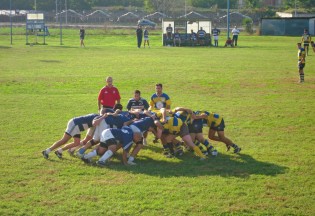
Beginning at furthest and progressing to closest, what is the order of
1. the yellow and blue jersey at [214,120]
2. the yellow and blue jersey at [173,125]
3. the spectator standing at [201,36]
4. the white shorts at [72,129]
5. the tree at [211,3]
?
the tree at [211,3] → the spectator standing at [201,36] → the yellow and blue jersey at [214,120] → the white shorts at [72,129] → the yellow and blue jersey at [173,125]

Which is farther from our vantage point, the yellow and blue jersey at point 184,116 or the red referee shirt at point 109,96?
the red referee shirt at point 109,96

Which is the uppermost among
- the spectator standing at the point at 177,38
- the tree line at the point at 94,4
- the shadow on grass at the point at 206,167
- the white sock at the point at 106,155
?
the tree line at the point at 94,4

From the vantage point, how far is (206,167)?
40.2ft

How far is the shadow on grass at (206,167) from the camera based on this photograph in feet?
38.6

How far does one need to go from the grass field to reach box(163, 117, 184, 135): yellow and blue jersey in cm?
74

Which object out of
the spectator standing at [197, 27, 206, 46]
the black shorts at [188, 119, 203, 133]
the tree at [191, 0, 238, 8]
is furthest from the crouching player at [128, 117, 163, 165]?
the tree at [191, 0, 238, 8]

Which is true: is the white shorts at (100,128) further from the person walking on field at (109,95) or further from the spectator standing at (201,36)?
the spectator standing at (201,36)

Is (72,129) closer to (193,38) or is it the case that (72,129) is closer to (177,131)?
(177,131)

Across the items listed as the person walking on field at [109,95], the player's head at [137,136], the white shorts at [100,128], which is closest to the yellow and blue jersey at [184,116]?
the player's head at [137,136]

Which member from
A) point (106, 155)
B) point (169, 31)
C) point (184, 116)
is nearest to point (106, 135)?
point (106, 155)

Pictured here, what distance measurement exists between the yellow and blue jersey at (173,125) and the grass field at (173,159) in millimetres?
738

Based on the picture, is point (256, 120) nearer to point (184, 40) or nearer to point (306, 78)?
point (306, 78)

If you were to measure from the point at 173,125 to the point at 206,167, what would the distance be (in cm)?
149

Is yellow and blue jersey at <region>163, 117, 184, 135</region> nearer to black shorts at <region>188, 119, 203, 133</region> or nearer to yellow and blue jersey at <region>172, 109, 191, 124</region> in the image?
yellow and blue jersey at <region>172, 109, 191, 124</region>
